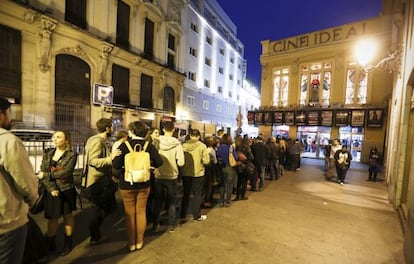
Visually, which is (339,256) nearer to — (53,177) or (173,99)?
(53,177)

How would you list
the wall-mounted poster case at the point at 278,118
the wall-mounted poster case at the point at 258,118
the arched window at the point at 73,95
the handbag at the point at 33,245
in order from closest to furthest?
the handbag at the point at 33,245
the arched window at the point at 73,95
the wall-mounted poster case at the point at 278,118
the wall-mounted poster case at the point at 258,118

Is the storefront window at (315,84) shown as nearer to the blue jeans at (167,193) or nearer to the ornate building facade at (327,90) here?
the ornate building facade at (327,90)

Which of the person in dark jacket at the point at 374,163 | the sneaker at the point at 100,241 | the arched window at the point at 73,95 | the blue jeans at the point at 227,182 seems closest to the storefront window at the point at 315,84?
the person in dark jacket at the point at 374,163

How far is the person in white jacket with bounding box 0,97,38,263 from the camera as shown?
1.70 m

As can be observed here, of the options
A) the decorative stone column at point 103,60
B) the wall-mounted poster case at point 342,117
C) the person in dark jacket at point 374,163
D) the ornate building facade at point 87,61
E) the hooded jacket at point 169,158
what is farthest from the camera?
the wall-mounted poster case at point 342,117

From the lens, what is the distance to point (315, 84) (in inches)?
737

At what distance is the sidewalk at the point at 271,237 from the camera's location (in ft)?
10.7

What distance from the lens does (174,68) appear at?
821 inches

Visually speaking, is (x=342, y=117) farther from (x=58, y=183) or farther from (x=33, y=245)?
(x=33, y=245)

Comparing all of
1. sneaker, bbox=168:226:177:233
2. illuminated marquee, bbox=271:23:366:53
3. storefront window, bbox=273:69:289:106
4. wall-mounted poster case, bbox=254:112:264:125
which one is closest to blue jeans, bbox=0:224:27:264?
sneaker, bbox=168:226:177:233

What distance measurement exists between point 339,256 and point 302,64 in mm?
19124

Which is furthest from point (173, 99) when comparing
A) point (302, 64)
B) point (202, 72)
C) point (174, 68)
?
point (302, 64)

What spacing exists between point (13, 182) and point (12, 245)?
0.53 m

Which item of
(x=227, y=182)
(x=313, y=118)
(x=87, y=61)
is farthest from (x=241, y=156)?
(x=313, y=118)
